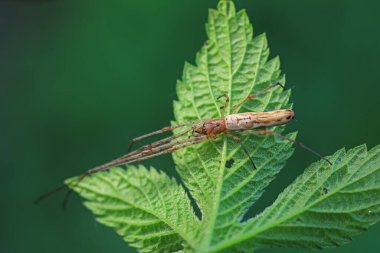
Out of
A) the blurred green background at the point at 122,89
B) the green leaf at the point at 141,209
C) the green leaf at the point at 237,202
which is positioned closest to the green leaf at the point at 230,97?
the green leaf at the point at 237,202

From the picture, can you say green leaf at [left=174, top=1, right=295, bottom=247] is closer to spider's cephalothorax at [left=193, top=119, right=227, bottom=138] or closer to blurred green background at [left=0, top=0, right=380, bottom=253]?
spider's cephalothorax at [left=193, top=119, right=227, bottom=138]

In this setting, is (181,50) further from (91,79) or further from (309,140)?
(309,140)

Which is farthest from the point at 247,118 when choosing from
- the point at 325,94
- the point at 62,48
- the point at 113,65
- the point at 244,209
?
the point at 62,48

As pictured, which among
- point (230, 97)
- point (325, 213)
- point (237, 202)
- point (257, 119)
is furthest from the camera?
point (257, 119)

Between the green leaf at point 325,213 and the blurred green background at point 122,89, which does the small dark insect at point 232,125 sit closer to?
the green leaf at point 325,213

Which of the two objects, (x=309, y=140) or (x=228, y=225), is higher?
(x=228, y=225)

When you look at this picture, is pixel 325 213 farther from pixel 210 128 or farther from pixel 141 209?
pixel 210 128

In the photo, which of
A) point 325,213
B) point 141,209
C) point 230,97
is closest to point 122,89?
point 230,97
